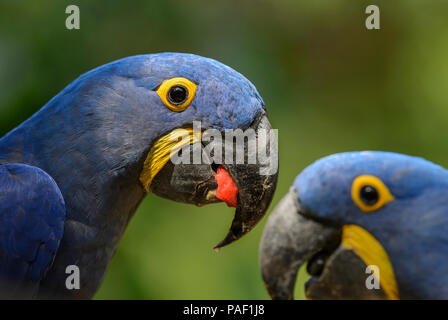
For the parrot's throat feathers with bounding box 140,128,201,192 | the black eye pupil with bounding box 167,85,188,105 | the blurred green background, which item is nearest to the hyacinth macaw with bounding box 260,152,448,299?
the parrot's throat feathers with bounding box 140,128,201,192

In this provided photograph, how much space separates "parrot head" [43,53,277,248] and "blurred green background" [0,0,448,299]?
1460 mm

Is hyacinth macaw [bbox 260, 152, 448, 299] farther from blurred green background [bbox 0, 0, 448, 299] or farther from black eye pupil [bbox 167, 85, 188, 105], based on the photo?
blurred green background [bbox 0, 0, 448, 299]

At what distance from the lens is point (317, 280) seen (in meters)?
1.41

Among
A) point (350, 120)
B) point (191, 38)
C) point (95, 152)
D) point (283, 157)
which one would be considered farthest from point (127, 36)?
point (95, 152)

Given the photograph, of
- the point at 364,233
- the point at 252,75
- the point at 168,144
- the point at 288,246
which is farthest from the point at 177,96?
the point at 252,75

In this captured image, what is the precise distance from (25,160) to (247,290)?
1.93 m

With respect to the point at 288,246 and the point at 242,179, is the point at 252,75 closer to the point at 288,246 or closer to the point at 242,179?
the point at 242,179

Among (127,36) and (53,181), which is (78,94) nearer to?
(53,181)

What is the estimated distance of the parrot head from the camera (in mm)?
1615

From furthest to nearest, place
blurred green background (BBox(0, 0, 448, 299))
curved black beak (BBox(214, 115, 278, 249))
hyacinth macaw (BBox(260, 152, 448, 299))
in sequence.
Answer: blurred green background (BBox(0, 0, 448, 299)) → curved black beak (BBox(214, 115, 278, 249)) → hyacinth macaw (BBox(260, 152, 448, 299))

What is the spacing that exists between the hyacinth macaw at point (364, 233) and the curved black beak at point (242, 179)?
8.5 inches

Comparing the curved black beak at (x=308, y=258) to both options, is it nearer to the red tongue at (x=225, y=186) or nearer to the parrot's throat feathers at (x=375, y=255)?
the parrot's throat feathers at (x=375, y=255)

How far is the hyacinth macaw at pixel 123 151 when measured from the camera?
161cm

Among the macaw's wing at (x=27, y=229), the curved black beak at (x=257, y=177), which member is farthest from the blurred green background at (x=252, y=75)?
the macaw's wing at (x=27, y=229)
